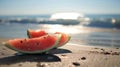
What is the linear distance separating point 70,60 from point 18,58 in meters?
1.08

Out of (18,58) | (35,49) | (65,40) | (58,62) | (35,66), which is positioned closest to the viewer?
(35,66)

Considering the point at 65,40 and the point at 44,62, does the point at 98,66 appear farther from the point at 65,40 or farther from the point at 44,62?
the point at 65,40

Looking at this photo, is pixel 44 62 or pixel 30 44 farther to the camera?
pixel 30 44

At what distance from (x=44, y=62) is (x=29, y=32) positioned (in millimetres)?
1988

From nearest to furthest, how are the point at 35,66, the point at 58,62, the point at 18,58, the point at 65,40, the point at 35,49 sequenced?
the point at 35,66 → the point at 58,62 → the point at 18,58 → the point at 35,49 → the point at 65,40

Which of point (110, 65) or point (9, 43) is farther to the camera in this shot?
point (9, 43)

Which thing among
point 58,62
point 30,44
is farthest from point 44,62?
point 30,44

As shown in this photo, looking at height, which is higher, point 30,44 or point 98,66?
point 30,44

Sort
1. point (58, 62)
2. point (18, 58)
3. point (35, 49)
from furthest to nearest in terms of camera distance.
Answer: point (35, 49)
point (18, 58)
point (58, 62)

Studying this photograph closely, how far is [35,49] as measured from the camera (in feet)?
16.6

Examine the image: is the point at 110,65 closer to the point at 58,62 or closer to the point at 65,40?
the point at 58,62

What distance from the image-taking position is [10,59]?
15.1 feet

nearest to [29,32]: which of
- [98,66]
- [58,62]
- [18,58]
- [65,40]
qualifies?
[65,40]

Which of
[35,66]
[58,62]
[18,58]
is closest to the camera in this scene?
[35,66]
